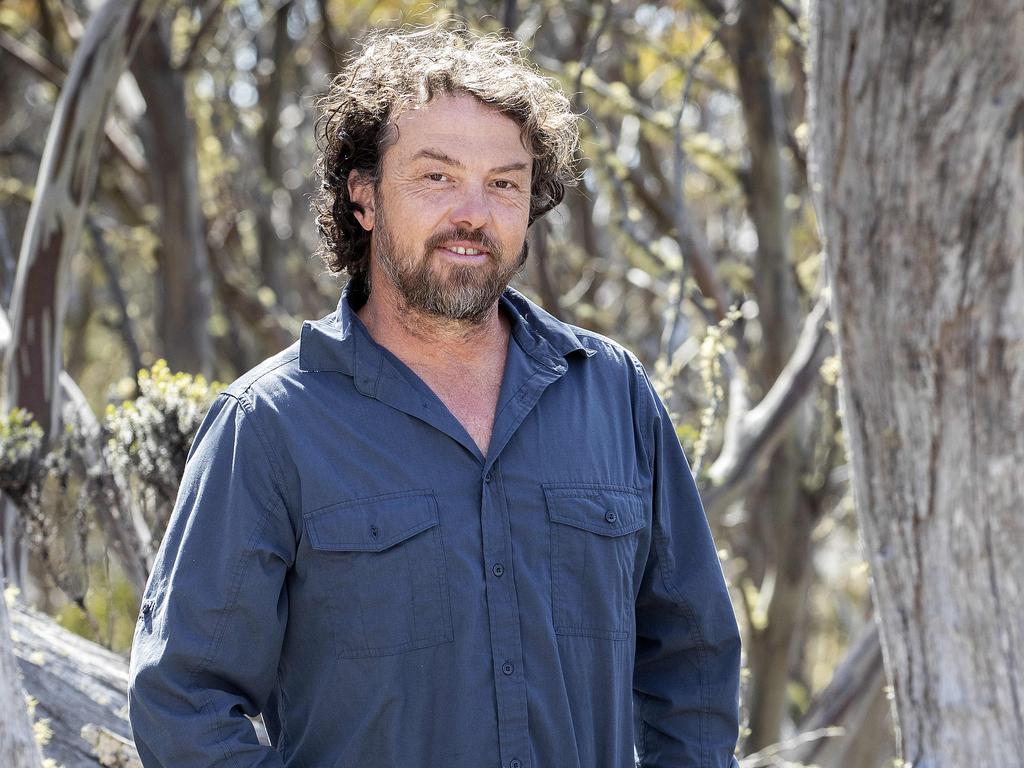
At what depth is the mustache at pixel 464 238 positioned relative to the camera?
2.05 meters

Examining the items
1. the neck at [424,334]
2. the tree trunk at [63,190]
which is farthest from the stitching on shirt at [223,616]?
the tree trunk at [63,190]

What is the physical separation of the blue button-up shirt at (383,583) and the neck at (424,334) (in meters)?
0.08

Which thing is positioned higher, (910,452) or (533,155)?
(533,155)

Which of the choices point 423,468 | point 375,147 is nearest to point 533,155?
point 375,147

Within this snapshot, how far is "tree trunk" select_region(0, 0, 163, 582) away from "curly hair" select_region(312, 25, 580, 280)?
1.69 metres

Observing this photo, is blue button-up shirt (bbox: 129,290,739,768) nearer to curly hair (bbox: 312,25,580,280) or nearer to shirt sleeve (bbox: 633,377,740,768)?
shirt sleeve (bbox: 633,377,740,768)

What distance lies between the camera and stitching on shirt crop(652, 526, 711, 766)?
2.11 m

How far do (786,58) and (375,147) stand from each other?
498cm

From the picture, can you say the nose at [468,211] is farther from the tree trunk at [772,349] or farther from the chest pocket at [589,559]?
the tree trunk at [772,349]

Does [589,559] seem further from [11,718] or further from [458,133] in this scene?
[11,718]

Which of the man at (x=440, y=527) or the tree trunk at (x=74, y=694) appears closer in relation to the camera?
the man at (x=440, y=527)

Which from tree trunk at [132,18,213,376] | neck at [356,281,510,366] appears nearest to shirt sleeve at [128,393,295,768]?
neck at [356,281,510,366]

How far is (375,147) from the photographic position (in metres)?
2.21

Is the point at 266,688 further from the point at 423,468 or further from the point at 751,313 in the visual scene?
the point at 751,313
